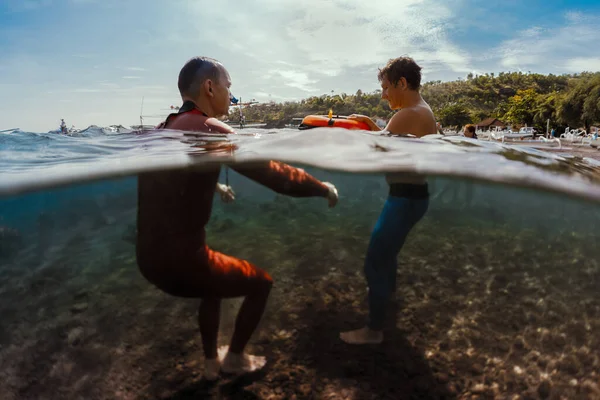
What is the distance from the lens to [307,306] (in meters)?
3.90

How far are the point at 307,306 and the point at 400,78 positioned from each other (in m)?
2.86

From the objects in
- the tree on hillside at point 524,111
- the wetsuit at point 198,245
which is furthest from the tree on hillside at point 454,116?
the wetsuit at point 198,245

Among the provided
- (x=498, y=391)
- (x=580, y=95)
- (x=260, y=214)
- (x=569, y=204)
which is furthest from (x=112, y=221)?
(x=580, y=95)

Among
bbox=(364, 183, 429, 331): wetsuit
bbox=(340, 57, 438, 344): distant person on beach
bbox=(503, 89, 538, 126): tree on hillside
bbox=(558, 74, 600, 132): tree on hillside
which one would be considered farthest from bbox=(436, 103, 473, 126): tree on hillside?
bbox=(364, 183, 429, 331): wetsuit

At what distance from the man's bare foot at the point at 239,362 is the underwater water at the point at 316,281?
10 cm

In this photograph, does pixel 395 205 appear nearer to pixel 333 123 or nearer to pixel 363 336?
pixel 363 336

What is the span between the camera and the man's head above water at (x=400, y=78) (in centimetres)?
397

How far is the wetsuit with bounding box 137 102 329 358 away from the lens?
277 cm

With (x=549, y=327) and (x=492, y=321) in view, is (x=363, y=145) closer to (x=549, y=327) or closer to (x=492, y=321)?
(x=492, y=321)

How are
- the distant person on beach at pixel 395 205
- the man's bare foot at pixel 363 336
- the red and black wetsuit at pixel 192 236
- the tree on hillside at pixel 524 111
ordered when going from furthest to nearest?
the tree on hillside at pixel 524 111, the distant person on beach at pixel 395 205, the man's bare foot at pixel 363 336, the red and black wetsuit at pixel 192 236

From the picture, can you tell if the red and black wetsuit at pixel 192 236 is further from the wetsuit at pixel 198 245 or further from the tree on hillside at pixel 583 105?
the tree on hillside at pixel 583 105

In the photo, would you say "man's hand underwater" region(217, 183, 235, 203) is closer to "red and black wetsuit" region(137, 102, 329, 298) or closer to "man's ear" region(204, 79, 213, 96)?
"red and black wetsuit" region(137, 102, 329, 298)

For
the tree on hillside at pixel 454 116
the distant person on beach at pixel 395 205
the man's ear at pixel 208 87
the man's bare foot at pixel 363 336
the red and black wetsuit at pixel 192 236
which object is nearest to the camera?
the red and black wetsuit at pixel 192 236

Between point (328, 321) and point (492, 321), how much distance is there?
2.17m
